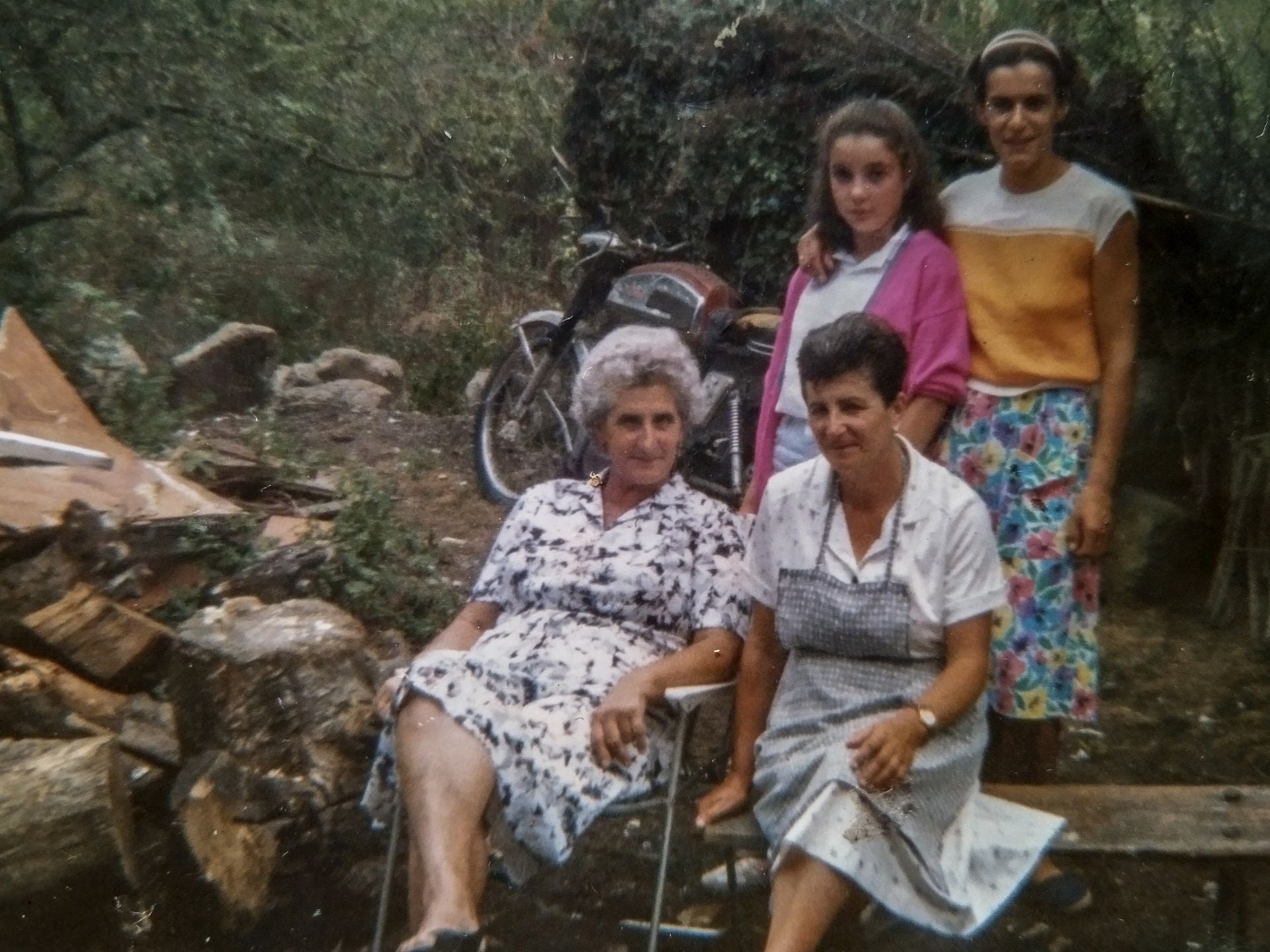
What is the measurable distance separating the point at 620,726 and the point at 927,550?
1.94 feet

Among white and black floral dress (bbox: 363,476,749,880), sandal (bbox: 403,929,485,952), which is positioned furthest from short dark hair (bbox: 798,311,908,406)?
sandal (bbox: 403,929,485,952)

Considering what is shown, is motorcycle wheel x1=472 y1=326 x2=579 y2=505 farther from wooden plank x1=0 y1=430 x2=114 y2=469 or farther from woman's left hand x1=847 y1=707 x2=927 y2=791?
woman's left hand x1=847 y1=707 x2=927 y2=791

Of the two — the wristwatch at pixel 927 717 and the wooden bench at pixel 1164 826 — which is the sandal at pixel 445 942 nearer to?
the wooden bench at pixel 1164 826

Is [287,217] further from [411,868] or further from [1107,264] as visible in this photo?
[1107,264]

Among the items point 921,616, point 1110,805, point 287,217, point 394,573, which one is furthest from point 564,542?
point 1110,805

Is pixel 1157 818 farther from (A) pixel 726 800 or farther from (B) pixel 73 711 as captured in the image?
(B) pixel 73 711

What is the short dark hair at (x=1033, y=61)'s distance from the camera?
2156 mm

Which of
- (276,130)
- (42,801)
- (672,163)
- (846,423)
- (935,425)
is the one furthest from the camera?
(672,163)

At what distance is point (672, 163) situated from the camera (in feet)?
9.11

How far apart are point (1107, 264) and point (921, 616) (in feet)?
2.41

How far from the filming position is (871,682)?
2.03 m

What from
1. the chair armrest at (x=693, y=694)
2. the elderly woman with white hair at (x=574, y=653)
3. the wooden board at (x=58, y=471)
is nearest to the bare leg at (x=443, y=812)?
the elderly woman with white hair at (x=574, y=653)

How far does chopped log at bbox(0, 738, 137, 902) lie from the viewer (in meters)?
2.10

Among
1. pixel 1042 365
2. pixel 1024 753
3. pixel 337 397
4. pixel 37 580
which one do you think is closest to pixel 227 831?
pixel 37 580
